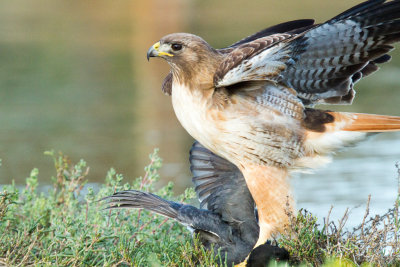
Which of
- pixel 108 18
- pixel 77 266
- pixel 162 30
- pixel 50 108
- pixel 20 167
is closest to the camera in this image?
pixel 77 266

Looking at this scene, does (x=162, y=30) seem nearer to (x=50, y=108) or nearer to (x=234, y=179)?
(x=50, y=108)

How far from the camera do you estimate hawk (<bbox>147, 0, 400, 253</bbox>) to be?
4680mm

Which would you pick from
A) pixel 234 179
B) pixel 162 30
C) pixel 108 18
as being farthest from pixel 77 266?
pixel 108 18

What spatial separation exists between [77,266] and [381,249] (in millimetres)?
1873

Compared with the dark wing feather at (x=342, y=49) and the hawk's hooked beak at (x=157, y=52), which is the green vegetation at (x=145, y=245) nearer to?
the dark wing feather at (x=342, y=49)

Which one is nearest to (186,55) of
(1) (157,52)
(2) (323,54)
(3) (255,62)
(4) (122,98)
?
(1) (157,52)

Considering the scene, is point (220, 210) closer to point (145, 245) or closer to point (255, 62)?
point (145, 245)

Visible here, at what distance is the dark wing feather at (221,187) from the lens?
534 centimetres

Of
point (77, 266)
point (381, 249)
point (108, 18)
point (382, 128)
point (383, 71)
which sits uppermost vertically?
point (108, 18)

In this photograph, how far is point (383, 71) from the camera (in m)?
15.6

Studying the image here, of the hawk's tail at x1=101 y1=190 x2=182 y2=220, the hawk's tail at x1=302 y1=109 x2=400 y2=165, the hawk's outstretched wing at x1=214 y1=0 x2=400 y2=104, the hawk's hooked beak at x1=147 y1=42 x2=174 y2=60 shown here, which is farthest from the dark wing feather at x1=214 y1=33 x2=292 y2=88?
the hawk's tail at x1=101 y1=190 x2=182 y2=220

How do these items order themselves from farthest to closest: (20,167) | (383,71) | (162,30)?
1. (162,30)
2. (383,71)
3. (20,167)

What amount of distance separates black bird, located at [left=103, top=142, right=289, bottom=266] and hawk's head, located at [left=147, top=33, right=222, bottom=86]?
915 mm

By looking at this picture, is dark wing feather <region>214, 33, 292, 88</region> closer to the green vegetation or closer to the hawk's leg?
the hawk's leg
